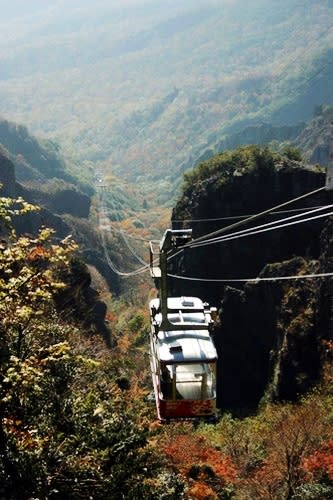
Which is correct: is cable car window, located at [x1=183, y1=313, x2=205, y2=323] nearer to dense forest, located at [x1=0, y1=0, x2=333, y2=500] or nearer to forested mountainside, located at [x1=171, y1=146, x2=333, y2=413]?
dense forest, located at [x1=0, y1=0, x2=333, y2=500]

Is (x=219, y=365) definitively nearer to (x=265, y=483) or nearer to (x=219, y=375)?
(x=219, y=375)

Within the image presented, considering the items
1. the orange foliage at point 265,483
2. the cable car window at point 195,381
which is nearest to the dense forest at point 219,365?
the orange foliage at point 265,483

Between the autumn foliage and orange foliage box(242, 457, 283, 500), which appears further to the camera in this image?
the autumn foliage

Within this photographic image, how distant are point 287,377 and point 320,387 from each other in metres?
9.21

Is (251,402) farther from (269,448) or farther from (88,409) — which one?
(88,409)

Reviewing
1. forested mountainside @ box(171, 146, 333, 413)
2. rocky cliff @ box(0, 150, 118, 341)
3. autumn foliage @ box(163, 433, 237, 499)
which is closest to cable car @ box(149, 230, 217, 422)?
autumn foliage @ box(163, 433, 237, 499)

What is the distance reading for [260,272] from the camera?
67562 millimetres

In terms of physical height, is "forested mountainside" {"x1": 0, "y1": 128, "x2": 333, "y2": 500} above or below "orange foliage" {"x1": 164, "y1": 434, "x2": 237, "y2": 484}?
above

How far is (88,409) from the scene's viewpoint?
20750 mm

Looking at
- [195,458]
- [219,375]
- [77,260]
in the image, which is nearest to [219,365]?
[219,375]

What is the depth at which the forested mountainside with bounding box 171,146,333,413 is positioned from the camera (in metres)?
52.5

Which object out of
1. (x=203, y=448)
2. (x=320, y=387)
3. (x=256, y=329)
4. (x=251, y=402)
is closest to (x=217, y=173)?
(x=256, y=329)

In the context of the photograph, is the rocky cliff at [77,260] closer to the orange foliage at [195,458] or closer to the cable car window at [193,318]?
the orange foliage at [195,458]

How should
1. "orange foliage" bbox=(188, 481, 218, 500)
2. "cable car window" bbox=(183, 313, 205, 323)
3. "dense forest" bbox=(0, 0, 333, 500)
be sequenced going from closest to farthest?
1. "dense forest" bbox=(0, 0, 333, 500)
2. "cable car window" bbox=(183, 313, 205, 323)
3. "orange foliage" bbox=(188, 481, 218, 500)
